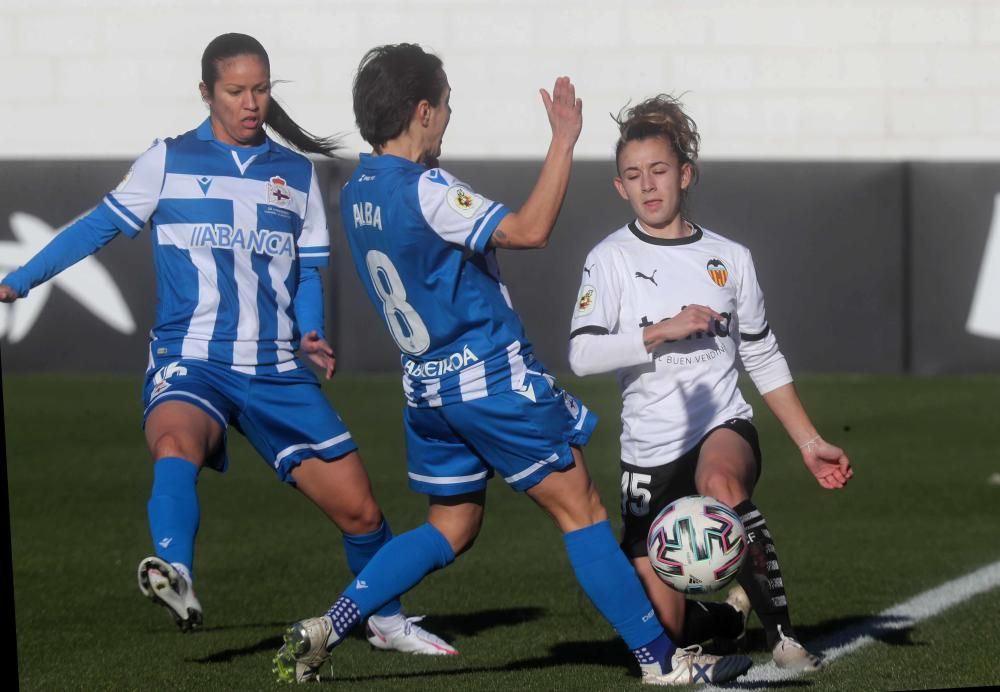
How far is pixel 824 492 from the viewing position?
27.5 ft

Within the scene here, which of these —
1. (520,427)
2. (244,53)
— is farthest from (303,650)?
(244,53)

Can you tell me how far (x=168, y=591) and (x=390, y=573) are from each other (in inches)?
22.6

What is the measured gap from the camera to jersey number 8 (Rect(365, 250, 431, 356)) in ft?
14.3

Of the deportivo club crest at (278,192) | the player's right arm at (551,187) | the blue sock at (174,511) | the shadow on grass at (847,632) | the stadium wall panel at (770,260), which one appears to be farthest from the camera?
the stadium wall panel at (770,260)

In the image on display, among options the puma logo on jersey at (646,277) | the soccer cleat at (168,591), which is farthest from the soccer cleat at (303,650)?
the puma logo on jersey at (646,277)

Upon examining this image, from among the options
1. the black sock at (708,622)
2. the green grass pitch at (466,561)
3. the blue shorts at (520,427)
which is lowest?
the green grass pitch at (466,561)

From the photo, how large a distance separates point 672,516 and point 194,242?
1.54m

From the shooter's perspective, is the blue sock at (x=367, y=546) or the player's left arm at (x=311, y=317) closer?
the player's left arm at (x=311, y=317)

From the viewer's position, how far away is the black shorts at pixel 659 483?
473cm

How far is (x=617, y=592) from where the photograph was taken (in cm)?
441

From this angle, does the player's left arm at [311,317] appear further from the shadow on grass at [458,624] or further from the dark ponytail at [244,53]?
the shadow on grass at [458,624]

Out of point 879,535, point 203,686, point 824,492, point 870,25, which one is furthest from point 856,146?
point 203,686

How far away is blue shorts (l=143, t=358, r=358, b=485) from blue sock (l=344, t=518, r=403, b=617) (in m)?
0.27

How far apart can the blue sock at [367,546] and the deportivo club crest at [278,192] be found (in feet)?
3.20
